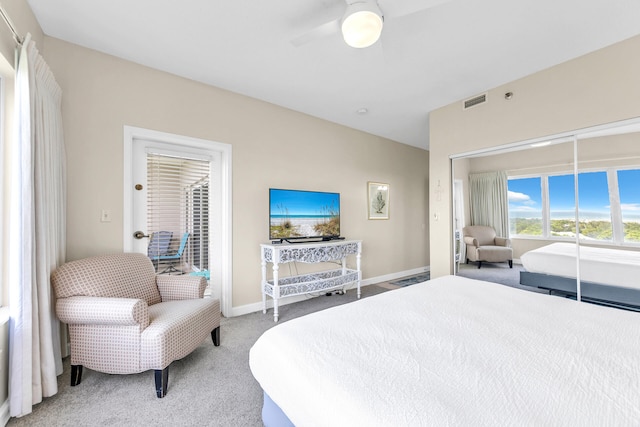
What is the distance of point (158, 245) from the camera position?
2719 millimetres


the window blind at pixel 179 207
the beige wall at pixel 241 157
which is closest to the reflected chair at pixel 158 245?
the window blind at pixel 179 207

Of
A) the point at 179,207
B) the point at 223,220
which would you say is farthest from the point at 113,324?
the point at 223,220

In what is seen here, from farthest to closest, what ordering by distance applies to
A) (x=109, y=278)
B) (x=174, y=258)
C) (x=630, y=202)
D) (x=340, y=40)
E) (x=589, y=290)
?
(x=174, y=258), (x=589, y=290), (x=630, y=202), (x=340, y=40), (x=109, y=278)

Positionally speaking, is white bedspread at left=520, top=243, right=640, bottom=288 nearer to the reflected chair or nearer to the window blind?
the window blind

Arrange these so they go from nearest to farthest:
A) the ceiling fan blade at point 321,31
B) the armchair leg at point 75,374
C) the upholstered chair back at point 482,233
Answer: the ceiling fan blade at point 321,31
the armchair leg at point 75,374
the upholstered chair back at point 482,233

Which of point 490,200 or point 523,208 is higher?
point 490,200

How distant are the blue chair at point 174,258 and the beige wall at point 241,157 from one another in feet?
1.44

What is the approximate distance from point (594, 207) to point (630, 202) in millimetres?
227

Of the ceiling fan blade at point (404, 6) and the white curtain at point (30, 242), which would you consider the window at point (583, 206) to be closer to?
the ceiling fan blade at point (404, 6)

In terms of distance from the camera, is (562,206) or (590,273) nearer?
(590,273)

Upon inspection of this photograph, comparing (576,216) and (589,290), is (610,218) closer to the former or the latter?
(576,216)

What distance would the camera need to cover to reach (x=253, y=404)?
1666 millimetres

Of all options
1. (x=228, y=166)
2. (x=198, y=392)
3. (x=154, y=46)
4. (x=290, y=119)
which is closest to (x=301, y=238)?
(x=228, y=166)

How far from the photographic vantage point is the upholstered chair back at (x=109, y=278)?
183cm
